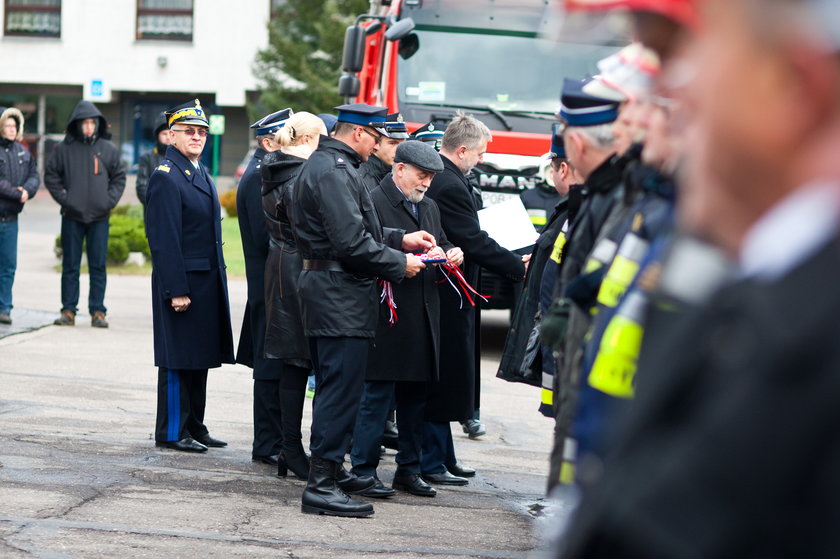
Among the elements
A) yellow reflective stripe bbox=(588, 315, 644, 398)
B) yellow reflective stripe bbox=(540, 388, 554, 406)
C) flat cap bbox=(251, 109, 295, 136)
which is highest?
flat cap bbox=(251, 109, 295, 136)

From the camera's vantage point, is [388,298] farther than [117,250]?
No

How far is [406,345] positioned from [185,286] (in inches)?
61.7

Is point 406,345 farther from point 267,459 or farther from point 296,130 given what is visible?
point 296,130

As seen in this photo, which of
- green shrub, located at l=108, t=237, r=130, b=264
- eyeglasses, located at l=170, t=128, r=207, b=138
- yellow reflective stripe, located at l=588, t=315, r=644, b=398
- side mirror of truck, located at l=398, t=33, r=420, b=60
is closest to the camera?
yellow reflective stripe, located at l=588, t=315, r=644, b=398

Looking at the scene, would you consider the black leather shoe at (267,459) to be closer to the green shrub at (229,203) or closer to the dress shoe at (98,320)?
the dress shoe at (98,320)

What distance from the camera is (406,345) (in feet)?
21.9

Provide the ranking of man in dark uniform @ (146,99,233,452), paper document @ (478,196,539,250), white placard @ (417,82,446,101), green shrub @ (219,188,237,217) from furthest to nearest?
green shrub @ (219,188,237,217) → white placard @ (417,82,446,101) → paper document @ (478,196,539,250) → man in dark uniform @ (146,99,233,452)

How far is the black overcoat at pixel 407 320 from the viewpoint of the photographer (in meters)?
6.66

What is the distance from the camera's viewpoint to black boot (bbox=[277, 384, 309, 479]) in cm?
673

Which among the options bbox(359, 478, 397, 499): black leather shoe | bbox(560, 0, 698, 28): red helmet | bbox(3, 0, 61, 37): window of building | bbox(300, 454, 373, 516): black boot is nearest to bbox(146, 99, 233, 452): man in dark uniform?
bbox(359, 478, 397, 499): black leather shoe

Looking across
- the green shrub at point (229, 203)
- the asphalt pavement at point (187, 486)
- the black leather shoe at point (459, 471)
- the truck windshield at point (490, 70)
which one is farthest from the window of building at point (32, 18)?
the black leather shoe at point (459, 471)

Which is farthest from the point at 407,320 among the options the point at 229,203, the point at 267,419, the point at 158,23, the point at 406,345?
the point at 158,23

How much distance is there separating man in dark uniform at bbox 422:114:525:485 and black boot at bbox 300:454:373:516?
1.23 meters

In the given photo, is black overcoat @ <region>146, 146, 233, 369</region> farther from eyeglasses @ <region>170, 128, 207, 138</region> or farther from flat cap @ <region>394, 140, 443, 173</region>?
flat cap @ <region>394, 140, 443, 173</region>
